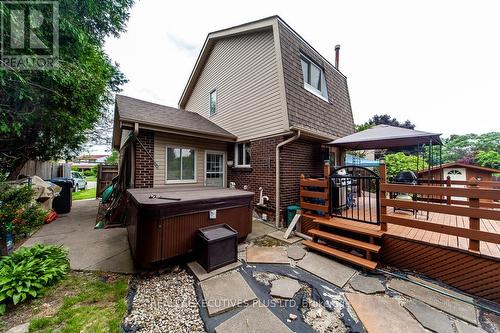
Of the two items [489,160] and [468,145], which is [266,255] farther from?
[468,145]

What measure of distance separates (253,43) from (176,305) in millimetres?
7993

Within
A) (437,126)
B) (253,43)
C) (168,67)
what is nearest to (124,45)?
(168,67)

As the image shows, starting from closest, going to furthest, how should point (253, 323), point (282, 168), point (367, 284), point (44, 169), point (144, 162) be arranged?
1. point (253, 323)
2. point (367, 284)
3. point (144, 162)
4. point (282, 168)
5. point (44, 169)

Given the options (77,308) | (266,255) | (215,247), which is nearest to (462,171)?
(266,255)

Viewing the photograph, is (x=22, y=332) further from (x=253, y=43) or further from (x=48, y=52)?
(x=253, y=43)

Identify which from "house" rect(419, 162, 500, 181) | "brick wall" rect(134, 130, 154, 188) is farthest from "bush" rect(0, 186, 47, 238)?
"house" rect(419, 162, 500, 181)

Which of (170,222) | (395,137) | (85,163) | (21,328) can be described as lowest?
(21,328)

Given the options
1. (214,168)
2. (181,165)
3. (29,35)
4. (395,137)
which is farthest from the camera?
(214,168)

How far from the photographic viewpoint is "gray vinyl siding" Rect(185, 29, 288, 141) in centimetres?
598

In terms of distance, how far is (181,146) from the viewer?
632 cm

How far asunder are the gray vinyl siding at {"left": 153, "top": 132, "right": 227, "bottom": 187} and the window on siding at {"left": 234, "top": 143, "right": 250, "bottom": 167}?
0.60 meters

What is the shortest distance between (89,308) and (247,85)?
7048 mm

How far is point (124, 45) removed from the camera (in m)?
8.22

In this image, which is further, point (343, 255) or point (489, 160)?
point (489, 160)
